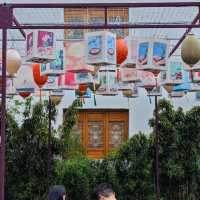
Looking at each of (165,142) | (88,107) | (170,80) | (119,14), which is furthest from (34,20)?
(88,107)

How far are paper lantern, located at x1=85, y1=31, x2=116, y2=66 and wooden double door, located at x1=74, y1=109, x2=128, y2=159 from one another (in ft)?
21.6

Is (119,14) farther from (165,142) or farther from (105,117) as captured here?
(105,117)

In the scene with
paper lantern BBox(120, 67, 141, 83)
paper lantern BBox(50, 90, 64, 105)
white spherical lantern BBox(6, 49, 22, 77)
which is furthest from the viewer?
paper lantern BBox(50, 90, 64, 105)

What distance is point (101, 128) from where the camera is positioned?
11719 mm

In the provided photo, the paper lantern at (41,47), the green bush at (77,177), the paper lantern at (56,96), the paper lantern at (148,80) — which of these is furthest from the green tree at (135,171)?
the paper lantern at (41,47)

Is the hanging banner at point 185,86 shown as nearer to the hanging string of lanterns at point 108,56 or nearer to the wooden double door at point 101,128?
the hanging string of lanterns at point 108,56

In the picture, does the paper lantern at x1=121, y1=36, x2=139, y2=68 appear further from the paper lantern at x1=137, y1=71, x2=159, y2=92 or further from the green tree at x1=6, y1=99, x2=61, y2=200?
the green tree at x1=6, y1=99, x2=61, y2=200

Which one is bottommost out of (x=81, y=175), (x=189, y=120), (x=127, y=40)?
(x=81, y=175)

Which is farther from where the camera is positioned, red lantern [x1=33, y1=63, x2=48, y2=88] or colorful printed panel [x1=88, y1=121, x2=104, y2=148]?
colorful printed panel [x1=88, y1=121, x2=104, y2=148]

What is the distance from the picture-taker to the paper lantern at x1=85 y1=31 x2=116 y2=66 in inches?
192

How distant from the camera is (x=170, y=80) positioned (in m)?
6.09

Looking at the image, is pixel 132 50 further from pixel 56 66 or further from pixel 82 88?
pixel 82 88

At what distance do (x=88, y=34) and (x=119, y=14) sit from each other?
284 cm

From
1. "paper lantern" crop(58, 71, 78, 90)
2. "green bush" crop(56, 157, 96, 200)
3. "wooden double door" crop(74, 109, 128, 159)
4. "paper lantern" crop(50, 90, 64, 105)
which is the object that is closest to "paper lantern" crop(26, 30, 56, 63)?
"paper lantern" crop(58, 71, 78, 90)
